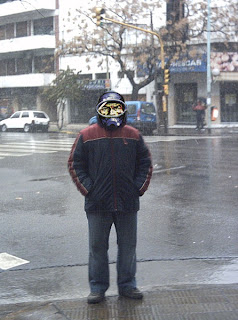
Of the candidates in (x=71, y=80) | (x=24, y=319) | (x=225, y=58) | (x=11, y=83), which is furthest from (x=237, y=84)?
(x=24, y=319)

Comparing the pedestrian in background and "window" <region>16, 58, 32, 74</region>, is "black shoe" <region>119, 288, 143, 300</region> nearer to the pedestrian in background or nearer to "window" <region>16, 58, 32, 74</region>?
the pedestrian in background

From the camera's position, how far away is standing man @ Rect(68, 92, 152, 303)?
13.5ft

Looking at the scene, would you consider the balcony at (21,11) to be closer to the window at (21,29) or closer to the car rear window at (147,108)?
the window at (21,29)

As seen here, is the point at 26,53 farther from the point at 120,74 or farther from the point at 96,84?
the point at 120,74

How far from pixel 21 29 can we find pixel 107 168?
141 ft

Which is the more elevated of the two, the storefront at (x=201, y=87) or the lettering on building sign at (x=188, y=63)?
the lettering on building sign at (x=188, y=63)

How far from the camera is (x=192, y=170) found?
12469 millimetres

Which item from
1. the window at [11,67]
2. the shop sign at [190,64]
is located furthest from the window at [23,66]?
the shop sign at [190,64]

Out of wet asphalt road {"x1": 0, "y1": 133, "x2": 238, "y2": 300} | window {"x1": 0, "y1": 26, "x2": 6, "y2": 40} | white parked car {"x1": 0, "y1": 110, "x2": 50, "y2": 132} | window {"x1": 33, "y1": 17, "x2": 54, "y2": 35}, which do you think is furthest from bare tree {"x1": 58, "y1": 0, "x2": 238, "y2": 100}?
wet asphalt road {"x1": 0, "y1": 133, "x2": 238, "y2": 300}

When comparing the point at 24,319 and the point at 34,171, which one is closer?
the point at 24,319

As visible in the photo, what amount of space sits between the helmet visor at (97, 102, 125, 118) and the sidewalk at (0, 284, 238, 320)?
1512 millimetres

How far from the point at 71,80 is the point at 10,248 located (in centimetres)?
3016

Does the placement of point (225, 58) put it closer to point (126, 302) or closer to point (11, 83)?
point (11, 83)

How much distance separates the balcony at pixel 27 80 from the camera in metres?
41.9
